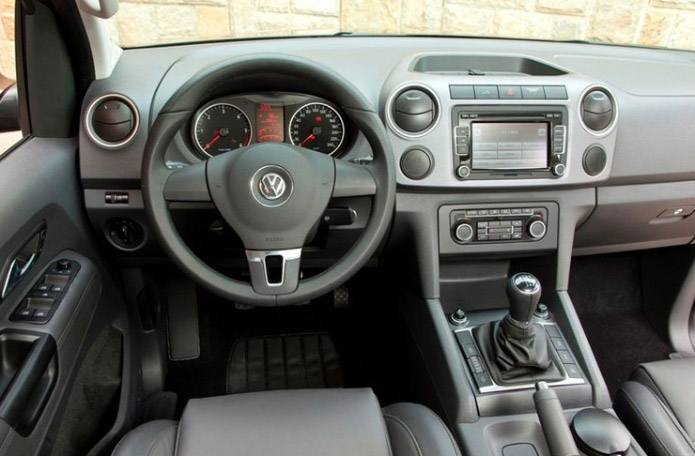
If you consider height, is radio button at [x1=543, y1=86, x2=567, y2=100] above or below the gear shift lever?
above

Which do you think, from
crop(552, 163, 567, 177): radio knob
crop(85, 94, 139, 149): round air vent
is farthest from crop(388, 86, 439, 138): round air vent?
crop(85, 94, 139, 149): round air vent

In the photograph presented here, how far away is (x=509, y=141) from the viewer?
4.25 ft

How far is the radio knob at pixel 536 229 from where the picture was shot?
137cm

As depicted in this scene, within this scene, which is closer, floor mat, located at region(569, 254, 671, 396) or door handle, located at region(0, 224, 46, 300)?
door handle, located at region(0, 224, 46, 300)

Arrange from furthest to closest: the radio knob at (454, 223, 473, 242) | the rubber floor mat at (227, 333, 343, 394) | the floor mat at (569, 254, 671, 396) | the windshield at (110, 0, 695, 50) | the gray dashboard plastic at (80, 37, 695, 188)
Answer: the windshield at (110, 0, 695, 50)
the floor mat at (569, 254, 671, 396)
the rubber floor mat at (227, 333, 343, 394)
the radio knob at (454, 223, 473, 242)
the gray dashboard plastic at (80, 37, 695, 188)

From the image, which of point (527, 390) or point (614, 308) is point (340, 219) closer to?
point (527, 390)

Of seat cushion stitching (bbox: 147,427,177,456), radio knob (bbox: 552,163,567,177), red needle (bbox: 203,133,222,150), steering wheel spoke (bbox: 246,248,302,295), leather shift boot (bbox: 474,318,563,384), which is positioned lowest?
leather shift boot (bbox: 474,318,563,384)

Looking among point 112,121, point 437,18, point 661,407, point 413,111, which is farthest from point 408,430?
point 437,18

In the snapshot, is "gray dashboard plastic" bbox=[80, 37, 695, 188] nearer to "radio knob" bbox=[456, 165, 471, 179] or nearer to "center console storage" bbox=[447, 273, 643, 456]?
"radio knob" bbox=[456, 165, 471, 179]

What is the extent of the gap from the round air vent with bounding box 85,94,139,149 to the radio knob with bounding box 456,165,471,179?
73 cm

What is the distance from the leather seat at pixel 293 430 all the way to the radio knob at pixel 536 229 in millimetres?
571

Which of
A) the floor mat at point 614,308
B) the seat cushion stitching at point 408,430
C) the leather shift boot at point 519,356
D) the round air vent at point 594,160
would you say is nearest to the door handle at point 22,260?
the seat cushion stitching at point 408,430

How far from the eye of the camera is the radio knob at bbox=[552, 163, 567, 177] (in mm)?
1309

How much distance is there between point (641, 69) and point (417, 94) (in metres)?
0.75
